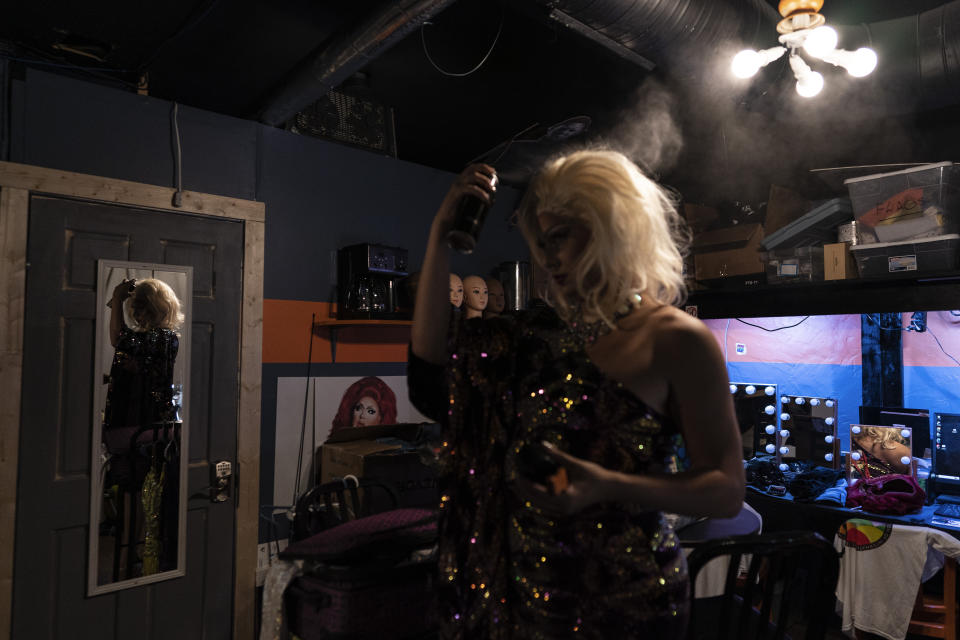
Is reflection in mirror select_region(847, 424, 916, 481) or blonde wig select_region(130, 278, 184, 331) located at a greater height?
blonde wig select_region(130, 278, 184, 331)

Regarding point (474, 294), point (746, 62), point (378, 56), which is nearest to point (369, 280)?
point (474, 294)

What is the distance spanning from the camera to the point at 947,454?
3238 mm

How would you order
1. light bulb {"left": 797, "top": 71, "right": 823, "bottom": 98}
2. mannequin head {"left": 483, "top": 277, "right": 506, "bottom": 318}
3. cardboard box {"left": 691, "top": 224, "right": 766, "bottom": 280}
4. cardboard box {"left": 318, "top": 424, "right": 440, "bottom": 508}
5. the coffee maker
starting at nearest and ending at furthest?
light bulb {"left": 797, "top": 71, "right": 823, "bottom": 98} → cardboard box {"left": 318, "top": 424, "right": 440, "bottom": 508} → the coffee maker → cardboard box {"left": 691, "top": 224, "right": 766, "bottom": 280} → mannequin head {"left": 483, "top": 277, "right": 506, "bottom": 318}

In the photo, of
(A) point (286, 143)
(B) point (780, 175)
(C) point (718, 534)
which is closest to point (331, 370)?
(A) point (286, 143)

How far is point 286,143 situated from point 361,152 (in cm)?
52

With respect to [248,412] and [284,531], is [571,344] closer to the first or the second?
[248,412]

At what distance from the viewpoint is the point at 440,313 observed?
1.09 meters

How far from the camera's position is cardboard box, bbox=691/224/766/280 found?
3.75 meters

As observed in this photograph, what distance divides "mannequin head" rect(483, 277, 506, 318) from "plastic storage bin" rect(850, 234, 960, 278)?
2.20 metres

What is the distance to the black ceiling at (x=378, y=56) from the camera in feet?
8.78

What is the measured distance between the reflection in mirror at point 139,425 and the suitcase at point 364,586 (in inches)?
75.1

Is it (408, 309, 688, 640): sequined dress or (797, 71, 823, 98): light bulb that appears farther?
(797, 71, 823, 98): light bulb

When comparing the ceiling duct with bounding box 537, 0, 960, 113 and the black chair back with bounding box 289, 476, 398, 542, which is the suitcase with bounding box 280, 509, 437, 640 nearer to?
the black chair back with bounding box 289, 476, 398, 542

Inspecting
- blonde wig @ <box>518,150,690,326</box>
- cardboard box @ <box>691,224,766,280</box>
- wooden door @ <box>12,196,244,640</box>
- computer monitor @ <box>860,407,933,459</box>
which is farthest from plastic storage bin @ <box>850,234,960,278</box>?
wooden door @ <box>12,196,244,640</box>
